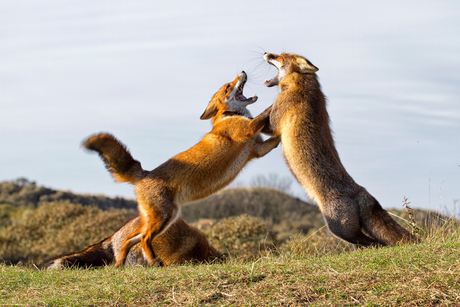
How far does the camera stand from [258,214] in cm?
2553

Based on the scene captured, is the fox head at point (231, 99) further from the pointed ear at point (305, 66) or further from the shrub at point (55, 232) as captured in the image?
the shrub at point (55, 232)

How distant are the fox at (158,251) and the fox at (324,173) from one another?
2.26 m

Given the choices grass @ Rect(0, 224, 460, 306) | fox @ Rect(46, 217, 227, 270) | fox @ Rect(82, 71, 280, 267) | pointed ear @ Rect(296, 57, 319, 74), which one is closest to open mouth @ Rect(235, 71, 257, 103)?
fox @ Rect(82, 71, 280, 267)

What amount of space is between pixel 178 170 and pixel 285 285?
9.65 feet

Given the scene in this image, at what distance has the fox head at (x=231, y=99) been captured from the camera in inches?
326

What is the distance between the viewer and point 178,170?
7.31 m

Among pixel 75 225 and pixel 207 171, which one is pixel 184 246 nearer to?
pixel 207 171

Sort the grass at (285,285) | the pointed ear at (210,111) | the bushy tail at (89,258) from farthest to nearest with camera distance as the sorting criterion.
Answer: the pointed ear at (210,111) < the bushy tail at (89,258) < the grass at (285,285)

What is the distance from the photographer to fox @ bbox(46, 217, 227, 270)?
7891 millimetres

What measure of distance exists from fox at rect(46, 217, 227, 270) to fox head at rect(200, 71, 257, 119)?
6.99 ft

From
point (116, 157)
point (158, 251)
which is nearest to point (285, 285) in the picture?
point (158, 251)

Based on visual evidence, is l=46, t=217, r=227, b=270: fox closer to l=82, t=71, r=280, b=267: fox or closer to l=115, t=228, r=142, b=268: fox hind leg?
l=115, t=228, r=142, b=268: fox hind leg

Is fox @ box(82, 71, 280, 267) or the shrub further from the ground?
fox @ box(82, 71, 280, 267)

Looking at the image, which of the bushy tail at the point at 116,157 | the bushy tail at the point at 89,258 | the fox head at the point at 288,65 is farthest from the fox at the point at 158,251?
the fox head at the point at 288,65
